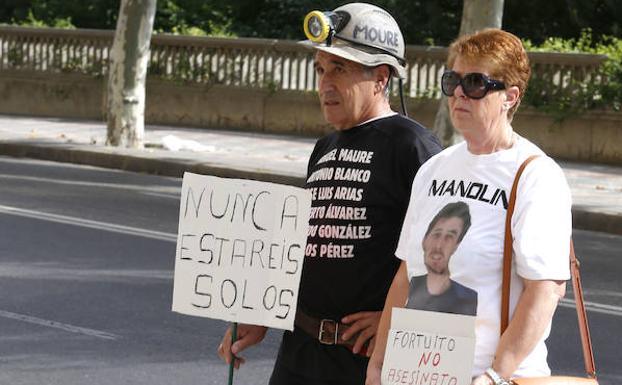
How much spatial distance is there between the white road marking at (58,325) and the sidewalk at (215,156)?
687 cm

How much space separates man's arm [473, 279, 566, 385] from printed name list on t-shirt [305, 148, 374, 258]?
0.81 meters

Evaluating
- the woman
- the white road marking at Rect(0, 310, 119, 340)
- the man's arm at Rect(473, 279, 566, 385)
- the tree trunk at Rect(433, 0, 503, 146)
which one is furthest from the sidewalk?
the man's arm at Rect(473, 279, 566, 385)

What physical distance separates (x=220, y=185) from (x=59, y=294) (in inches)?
215

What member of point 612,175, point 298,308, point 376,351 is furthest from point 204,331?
point 612,175

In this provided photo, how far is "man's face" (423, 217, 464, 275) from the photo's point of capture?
3.62 meters

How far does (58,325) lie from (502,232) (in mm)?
5451

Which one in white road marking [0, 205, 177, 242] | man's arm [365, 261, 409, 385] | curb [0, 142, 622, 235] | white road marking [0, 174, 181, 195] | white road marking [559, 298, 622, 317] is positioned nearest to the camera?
man's arm [365, 261, 409, 385]

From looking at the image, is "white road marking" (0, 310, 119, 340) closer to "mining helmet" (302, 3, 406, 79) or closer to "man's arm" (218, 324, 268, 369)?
"man's arm" (218, 324, 268, 369)

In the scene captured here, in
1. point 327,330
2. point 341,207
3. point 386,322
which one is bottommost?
point 327,330

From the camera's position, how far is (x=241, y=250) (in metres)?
4.30

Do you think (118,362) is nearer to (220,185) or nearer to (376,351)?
(220,185)

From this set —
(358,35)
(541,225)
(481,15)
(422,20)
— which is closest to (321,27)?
(358,35)

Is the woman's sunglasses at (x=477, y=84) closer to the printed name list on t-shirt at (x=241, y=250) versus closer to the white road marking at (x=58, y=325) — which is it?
the printed name list on t-shirt at (x=241, y=250)

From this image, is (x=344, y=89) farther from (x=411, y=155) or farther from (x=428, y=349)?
(x=428, y=349)
